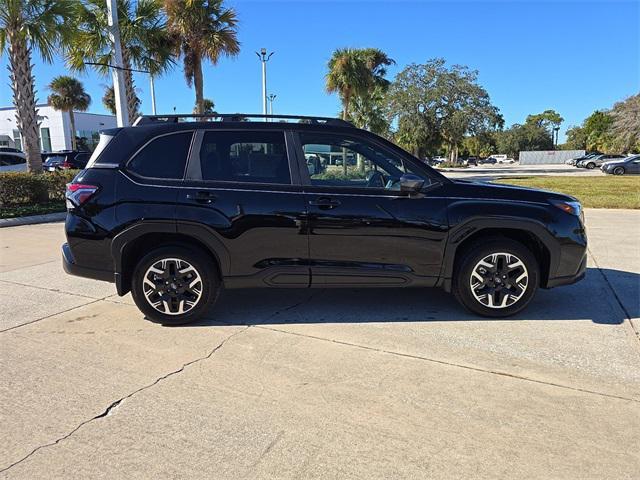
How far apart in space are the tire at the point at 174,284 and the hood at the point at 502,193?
8.25ft

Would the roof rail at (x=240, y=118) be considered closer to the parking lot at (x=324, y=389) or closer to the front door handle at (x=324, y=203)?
the front door handle at (x=324, y=203)

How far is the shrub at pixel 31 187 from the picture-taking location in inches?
496

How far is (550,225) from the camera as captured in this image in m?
4.41

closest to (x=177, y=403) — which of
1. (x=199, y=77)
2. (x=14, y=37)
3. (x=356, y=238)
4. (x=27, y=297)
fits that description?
(x=356, y=238)

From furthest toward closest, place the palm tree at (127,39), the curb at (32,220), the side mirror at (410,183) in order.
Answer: the palm tree at (127,39), the curb at (32,220), the side mirror at (410,183)

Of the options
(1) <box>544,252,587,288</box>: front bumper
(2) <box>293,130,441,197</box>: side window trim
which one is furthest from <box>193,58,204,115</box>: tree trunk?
(1) <box>544,252,587,288</box>: front bumper

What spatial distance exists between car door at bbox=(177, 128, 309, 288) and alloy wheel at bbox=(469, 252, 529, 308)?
165 centimetres

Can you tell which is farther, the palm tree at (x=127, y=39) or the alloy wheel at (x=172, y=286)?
the palm tree at (x=127, y=39)

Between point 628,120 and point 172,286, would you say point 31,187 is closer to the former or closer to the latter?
point 172,286

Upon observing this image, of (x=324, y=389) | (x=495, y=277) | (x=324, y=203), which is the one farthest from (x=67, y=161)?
(x=324, y=389)

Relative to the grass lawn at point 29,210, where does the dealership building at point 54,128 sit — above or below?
above

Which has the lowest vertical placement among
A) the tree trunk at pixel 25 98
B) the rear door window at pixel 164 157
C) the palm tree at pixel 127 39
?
the rear door window at pixel 164 157

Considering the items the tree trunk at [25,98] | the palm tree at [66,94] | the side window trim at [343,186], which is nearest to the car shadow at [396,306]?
the side window trim at [343,186]

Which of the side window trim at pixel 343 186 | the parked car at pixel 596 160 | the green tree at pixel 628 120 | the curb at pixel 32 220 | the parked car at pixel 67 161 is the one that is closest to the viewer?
the side window trim at pixel 343 186
